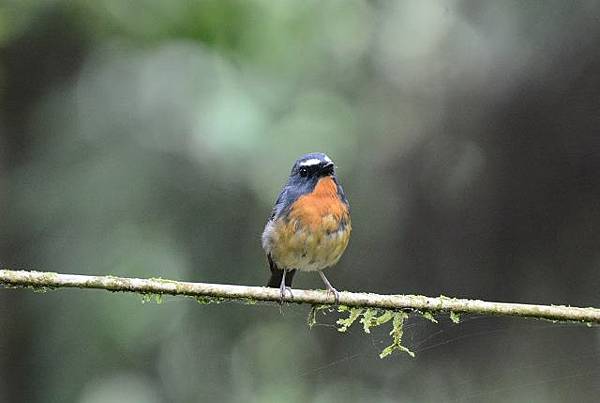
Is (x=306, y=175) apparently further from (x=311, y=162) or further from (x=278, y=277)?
(x=278, y=277)

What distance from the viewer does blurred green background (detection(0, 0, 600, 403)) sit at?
5.99 m

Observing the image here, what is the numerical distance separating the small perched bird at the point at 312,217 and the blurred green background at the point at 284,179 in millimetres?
763

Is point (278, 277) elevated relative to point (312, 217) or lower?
lower

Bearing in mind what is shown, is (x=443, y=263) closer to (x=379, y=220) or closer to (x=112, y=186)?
(x=379, y=220)

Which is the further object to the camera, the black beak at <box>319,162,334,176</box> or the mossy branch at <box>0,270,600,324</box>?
the black beak at <box>319,162,334,176</box>

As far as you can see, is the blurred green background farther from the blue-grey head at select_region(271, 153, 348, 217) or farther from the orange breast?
the orange breast

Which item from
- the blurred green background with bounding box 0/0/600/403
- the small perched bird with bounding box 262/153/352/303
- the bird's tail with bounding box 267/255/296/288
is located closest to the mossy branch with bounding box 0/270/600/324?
the small perched bird with bounding box 262/153/352/303

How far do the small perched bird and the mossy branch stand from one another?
1773mm

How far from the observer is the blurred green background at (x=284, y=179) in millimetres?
5992

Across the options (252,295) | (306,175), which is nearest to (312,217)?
(306,175)

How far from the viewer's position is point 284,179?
6363 mm

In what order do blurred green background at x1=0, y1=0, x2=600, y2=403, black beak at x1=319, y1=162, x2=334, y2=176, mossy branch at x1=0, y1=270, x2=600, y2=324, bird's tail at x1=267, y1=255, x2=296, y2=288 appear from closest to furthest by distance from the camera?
1. mossy branch at x1=0, y1=270, x2=600, y2=324
2. black beak at x1=319, y1=162, x2=334, y2=176
3. bird's tail at x1=267, y1=255, x2=296, y2=288
4. blurred green background at x1=0, y1=0, x2=600, y2=403

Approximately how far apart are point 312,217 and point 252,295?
1957mm

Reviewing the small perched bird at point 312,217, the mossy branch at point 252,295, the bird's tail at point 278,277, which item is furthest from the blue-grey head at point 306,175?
the mossy branch at point 252,295
